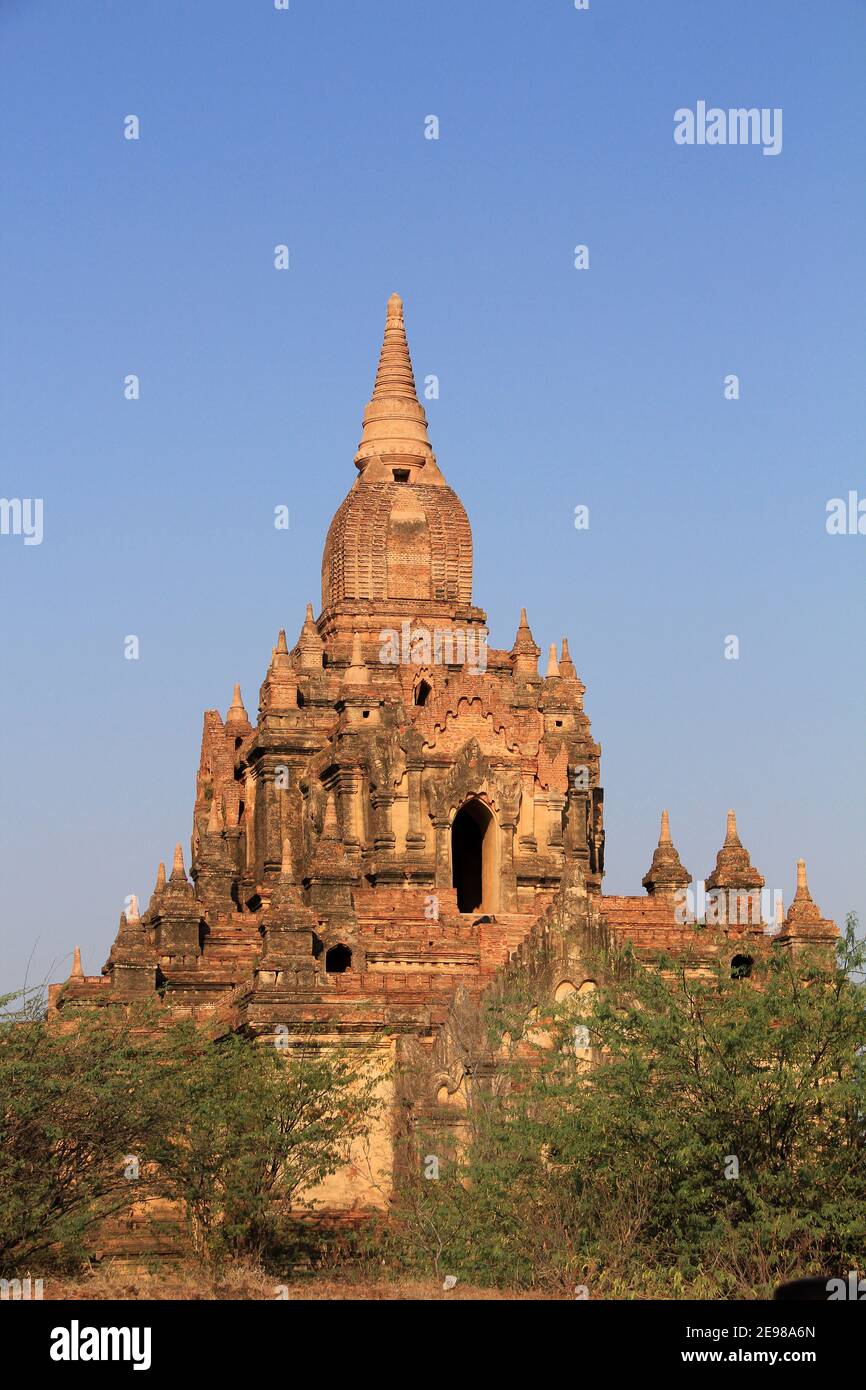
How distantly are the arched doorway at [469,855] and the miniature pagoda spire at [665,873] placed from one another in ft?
13.0

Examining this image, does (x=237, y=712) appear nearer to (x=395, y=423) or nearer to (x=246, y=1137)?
(x=395, y=423)

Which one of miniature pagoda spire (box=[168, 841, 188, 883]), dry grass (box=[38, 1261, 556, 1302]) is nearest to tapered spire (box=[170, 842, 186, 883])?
miniature pagoda spire (box=[168, 841, 188, 883])

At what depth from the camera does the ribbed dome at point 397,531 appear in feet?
212

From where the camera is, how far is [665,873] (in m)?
60.3

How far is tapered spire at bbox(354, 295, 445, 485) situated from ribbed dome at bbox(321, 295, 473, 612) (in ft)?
0.09

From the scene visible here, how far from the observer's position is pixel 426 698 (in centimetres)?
6266

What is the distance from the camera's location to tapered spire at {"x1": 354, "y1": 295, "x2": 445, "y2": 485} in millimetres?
66312

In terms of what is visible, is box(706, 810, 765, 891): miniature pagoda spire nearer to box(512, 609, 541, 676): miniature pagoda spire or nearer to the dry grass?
box(512, 609, 541, 676): miniature pagoda spire

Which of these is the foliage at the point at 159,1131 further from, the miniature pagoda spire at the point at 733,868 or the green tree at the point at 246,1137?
the miniature pagoda spire at the point at 733,868

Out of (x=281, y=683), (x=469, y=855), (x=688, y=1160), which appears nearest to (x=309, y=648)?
(x=281, y=683)

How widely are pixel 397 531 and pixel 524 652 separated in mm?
4667

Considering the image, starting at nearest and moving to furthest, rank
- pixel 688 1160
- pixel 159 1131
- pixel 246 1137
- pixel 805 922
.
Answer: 1. pixel 688 1160
2. pixel 159 1131
3. pixel 246 1137
4. pixel 805 922
